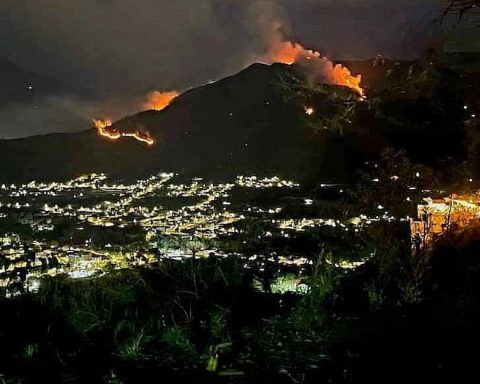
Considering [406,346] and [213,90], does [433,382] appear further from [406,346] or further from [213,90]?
[213,90]

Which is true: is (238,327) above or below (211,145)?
below

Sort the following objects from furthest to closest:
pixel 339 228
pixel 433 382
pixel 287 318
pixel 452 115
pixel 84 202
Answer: pixel 84 202 < pixel 339 228 < pixel 452 115 < pixel 287 318 < pixel 433 382

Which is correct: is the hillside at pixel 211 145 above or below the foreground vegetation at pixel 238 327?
above

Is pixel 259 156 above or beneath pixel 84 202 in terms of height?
above

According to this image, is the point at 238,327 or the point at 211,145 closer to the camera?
the point at 238,327

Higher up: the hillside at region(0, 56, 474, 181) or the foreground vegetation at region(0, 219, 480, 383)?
the hillside at region(0, 56, 474, 181)

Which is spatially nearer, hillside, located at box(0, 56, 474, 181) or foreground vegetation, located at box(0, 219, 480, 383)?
foreground vegetation, located at box(0, 219, 480, 383)

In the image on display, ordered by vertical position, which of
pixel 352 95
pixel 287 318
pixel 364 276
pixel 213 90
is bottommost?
pixel 287 318

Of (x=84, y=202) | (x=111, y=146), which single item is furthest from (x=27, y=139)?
(x=84, y=202)

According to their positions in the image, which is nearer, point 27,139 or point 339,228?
point 339,228

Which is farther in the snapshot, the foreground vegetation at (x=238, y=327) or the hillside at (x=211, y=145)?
the hillside at (x=211, y=145)

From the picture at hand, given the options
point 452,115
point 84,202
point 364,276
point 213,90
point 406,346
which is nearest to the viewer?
point 406,346
